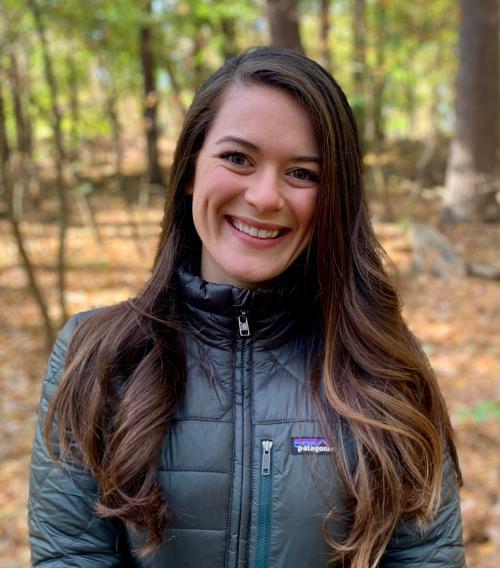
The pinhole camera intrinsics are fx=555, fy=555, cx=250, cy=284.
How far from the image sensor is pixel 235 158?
1576 millimetres

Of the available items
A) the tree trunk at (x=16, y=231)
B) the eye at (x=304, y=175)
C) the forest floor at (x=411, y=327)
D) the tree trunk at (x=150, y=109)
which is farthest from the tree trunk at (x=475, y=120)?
the eye at (x=304, y=175)

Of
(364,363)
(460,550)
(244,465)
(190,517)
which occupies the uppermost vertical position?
(364,363)

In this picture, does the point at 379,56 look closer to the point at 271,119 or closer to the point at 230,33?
the point at 230,33

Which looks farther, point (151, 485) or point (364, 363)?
point (364, 363)

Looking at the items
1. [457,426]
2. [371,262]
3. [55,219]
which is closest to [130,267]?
[55,219]

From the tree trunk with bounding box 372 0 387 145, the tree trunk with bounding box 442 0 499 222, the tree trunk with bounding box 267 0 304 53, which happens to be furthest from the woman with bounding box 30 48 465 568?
the tree trunk with bounding box 442 0 499 222

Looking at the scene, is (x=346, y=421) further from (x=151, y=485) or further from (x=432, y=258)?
(x=432, y=258)

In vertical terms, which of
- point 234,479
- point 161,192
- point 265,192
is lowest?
point 234,479

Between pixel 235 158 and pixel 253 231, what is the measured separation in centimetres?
21

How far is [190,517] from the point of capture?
1.49m

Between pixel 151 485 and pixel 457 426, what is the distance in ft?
12.7

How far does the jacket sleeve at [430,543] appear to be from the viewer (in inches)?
62.3

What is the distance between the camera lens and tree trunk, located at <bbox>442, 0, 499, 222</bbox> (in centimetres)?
926

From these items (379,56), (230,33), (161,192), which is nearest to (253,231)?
(379,56)
